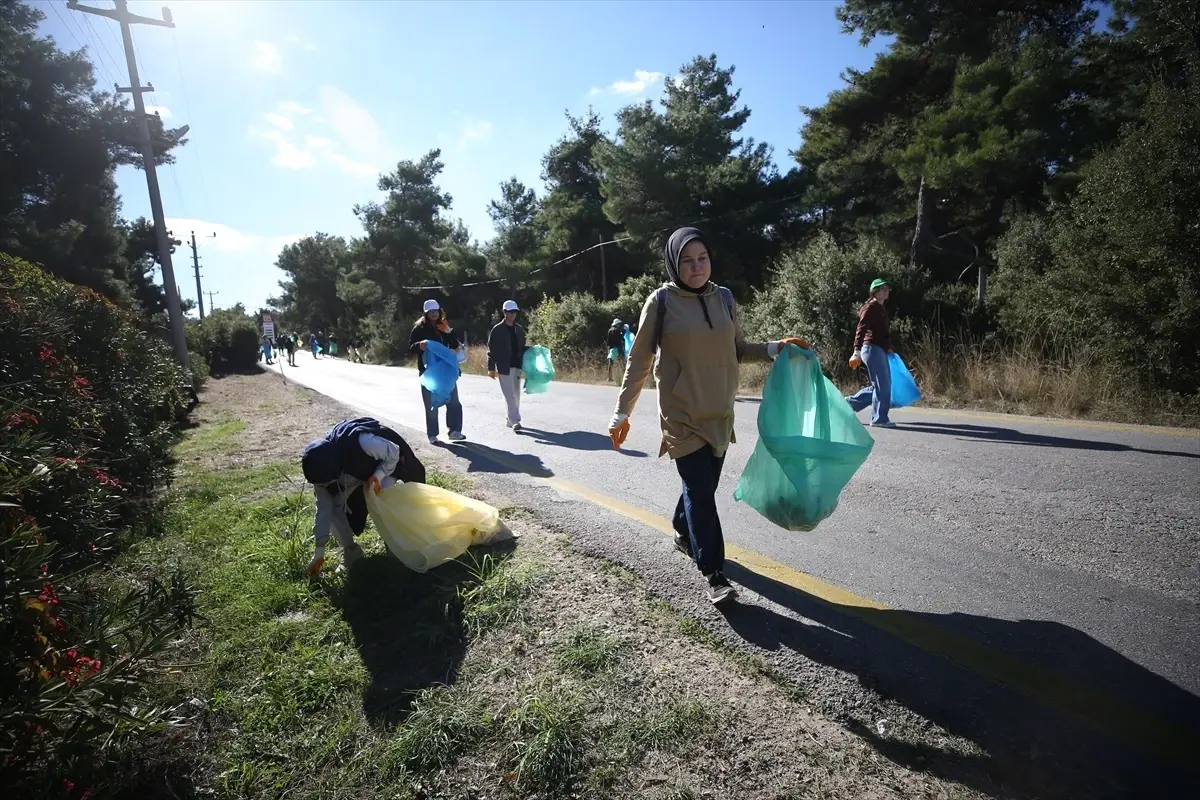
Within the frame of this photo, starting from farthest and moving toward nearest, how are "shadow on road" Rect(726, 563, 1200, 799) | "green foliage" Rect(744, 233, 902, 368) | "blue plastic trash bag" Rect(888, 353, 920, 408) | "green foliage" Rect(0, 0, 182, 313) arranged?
"green foliage" Rect(0, 0, 182, 313) < "green foliage" Rect(744, 233, 902, 368) < "blue plastic trash bag" Rect(888, 353, 920, 408) < "shadow on road" Rect(726, 563, 1200, 799)

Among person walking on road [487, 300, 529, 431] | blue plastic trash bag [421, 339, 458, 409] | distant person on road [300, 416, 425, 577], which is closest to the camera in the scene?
distant person on road [300, 416, 425, 577]

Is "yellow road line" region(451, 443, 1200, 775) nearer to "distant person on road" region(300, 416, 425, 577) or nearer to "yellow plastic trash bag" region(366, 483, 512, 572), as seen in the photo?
"yellow plastic trash bag" region(366, 483, 512, 572)

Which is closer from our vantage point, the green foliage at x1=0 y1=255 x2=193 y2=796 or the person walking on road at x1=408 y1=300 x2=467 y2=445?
the green foliage at x1=0 y1=255 x2=193 y2=796

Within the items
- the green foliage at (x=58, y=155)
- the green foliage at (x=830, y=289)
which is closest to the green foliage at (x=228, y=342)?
the green foliage at (x=58, y=155)

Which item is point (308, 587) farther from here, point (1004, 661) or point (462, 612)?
point (1004, 661)

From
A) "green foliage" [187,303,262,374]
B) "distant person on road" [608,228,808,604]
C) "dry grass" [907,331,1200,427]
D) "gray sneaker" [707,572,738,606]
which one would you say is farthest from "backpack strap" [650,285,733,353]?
"green foliage" [187,303,262,374]

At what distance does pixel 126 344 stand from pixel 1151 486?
403 inches

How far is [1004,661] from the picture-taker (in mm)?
2461

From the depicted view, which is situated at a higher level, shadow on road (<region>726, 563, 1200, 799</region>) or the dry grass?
the dry grass

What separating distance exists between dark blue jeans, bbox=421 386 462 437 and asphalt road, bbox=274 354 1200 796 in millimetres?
2089

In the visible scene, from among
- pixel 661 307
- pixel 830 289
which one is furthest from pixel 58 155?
pixel 661 307

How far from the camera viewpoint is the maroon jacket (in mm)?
7367

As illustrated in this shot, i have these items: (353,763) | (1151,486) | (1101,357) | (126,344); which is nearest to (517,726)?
(353,763)

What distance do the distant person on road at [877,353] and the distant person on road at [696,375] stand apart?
467cm
